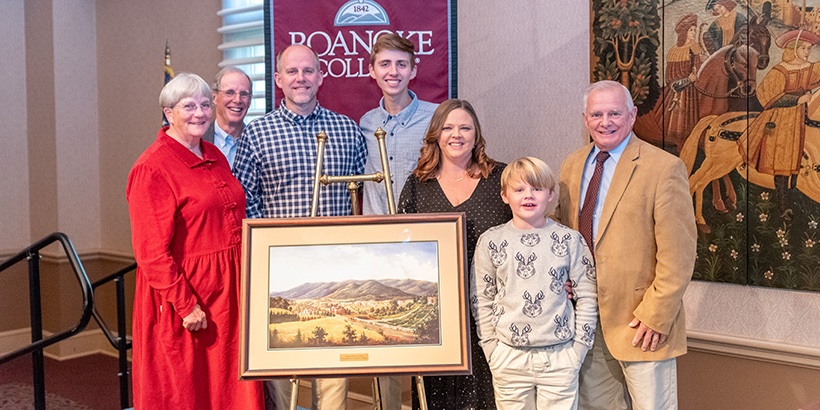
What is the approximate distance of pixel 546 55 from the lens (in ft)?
11.6

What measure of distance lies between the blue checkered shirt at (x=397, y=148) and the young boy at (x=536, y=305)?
71 centimetres

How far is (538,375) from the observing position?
2439 millimetres

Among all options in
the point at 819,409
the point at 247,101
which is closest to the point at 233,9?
the point at 247,101

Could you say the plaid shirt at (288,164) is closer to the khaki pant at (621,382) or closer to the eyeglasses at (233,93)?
the eyeglasses at (233,93)

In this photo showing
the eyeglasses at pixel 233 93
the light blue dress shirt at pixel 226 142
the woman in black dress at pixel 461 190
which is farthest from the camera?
the light blue dress shirt at pixel 226 142

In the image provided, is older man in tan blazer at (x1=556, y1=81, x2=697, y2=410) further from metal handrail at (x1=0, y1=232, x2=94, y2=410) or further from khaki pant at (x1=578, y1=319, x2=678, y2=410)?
metal handrail at (x1=0, y1=232, x2=94, y2=410)

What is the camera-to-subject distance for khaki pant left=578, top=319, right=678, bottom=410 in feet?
8.18

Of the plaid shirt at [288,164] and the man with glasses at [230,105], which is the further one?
the man with glasses at [230,105]

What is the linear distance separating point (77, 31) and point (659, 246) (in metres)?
5.03

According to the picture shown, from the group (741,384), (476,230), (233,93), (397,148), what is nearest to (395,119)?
(397,148)

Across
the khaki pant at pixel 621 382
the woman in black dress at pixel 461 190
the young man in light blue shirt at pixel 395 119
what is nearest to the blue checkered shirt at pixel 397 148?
the young man in light blue shirt at pixel 395 119

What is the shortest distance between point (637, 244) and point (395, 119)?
123 cm

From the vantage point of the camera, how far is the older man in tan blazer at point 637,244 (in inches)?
95.3

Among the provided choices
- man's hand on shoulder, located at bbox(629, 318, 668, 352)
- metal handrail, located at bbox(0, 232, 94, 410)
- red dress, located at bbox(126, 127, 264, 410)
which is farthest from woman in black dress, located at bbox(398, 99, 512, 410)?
metal handrail, located at bbox(0, 232, 94, 410)
